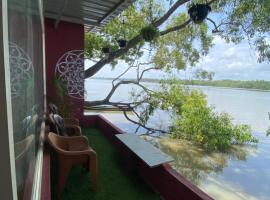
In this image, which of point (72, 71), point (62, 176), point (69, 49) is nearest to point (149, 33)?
point (69, 49)

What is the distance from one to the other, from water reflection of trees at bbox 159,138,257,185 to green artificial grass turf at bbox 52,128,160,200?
2.43 metres

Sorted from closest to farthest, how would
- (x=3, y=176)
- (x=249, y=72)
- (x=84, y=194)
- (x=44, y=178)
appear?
1. (x=3, y=176)
2. (x=44, y=178)
3. (x=84, y=194)
4. (x=249, y=72)

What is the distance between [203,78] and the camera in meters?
9.60

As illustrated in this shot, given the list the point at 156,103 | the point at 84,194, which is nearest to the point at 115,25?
the point at 156,103

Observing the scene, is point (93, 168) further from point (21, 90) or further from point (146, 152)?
point (21, 90)

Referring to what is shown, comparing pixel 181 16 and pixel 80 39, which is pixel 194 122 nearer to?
pixel 181 16

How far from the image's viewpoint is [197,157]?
7.40 metres

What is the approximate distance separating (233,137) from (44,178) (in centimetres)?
803

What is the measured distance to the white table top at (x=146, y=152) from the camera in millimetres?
2867

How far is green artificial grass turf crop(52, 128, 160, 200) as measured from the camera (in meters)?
2.79

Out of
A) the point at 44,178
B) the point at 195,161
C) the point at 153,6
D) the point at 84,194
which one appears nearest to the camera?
the point at 44,178

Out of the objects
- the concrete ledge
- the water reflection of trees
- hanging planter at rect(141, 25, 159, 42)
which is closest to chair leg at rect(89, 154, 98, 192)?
the concrete ledge

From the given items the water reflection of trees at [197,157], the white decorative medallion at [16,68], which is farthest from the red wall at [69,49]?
the white decorative medallion at [16,68]

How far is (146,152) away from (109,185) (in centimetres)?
61
